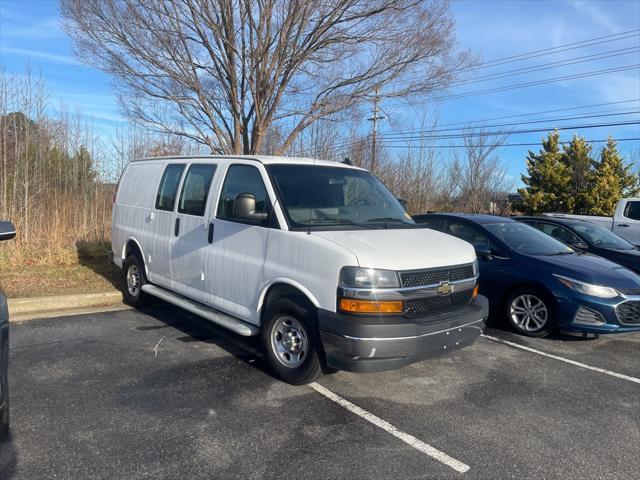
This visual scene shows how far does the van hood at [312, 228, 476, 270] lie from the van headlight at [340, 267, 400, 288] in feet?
0.16

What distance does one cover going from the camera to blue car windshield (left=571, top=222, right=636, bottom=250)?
8.78 metres

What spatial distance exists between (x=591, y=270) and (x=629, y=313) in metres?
0.67

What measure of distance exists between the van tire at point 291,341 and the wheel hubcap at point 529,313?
3.63 metres

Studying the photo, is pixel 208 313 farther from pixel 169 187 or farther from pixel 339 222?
pixel 169 187

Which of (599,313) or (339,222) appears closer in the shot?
(339,222)

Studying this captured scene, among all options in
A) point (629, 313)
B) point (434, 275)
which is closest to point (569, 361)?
point (629, 313)

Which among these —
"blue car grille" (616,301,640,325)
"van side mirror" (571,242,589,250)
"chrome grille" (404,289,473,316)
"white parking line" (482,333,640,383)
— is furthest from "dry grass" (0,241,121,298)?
"van side mirror" (571,242,589,250)

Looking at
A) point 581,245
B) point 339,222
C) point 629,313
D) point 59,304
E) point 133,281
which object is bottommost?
point 59,304

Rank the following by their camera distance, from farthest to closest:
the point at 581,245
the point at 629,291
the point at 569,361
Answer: the point at 581,245 → the point at 629,291 → the point at 569,361

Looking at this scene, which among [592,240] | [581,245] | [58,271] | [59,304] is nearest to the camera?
[59,304]

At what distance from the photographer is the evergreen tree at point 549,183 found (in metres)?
29.8

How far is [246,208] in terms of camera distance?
4.37 metres

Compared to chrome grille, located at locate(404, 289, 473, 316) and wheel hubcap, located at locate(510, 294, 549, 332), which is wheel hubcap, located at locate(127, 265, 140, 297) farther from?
wheel hubcap, located at locate(510, 294, 549, 332)

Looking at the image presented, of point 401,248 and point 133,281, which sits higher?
point 401,248
